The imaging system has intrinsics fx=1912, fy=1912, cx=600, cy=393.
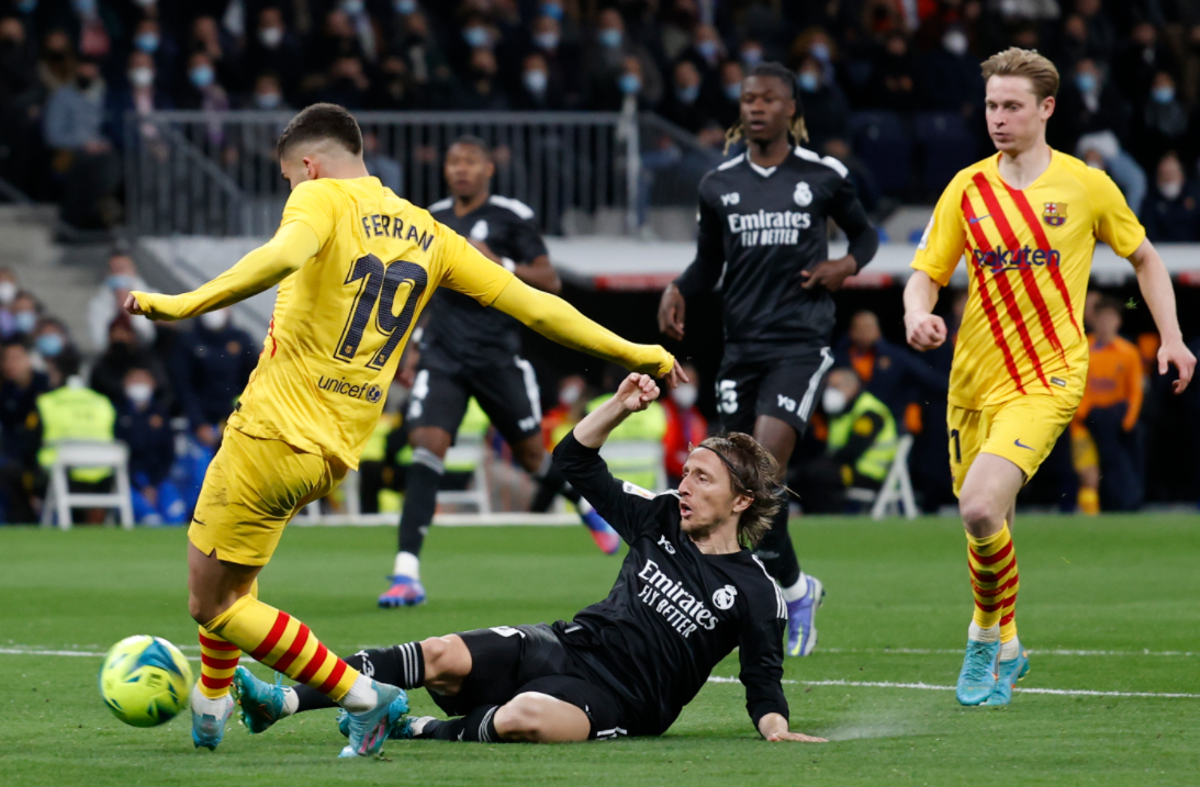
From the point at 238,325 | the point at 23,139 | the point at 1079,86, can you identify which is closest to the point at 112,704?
the point at 238,325

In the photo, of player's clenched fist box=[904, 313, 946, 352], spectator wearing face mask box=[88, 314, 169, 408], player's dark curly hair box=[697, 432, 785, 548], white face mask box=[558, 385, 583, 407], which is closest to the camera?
player's dark curly hair box=[697, 432, 785, 548]

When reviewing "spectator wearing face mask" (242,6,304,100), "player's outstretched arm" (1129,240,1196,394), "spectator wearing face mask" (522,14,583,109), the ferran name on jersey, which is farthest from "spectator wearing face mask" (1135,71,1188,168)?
the ferran name on jersey

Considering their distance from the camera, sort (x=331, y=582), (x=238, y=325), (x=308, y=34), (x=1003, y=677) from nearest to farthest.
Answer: (x=1003, y=677) < (x=331, y=582) < (x=238, y=325) < (x=308, y=34)

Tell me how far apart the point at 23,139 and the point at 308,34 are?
11.9 feet

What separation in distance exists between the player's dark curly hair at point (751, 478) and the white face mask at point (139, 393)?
12431 mm

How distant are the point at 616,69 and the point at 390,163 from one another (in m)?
3.51

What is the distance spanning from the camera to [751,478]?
20.9ft

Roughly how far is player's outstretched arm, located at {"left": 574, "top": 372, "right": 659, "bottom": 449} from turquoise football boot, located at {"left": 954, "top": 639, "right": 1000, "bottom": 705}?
180cm

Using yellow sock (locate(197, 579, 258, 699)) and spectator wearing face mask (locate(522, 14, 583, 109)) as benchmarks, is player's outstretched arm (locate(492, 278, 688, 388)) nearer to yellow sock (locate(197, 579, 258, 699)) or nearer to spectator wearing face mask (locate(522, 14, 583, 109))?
yellow sock (locate(197, 579, 258, 699))

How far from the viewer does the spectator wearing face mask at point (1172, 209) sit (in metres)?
21.8

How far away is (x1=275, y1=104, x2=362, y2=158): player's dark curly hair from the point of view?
6.10 metres

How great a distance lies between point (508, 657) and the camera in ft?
20.1

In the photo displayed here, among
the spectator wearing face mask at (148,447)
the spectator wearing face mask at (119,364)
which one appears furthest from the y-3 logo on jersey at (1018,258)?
the spectator wearing face mask at (119,364)

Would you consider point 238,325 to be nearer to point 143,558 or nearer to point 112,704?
point 143,558
